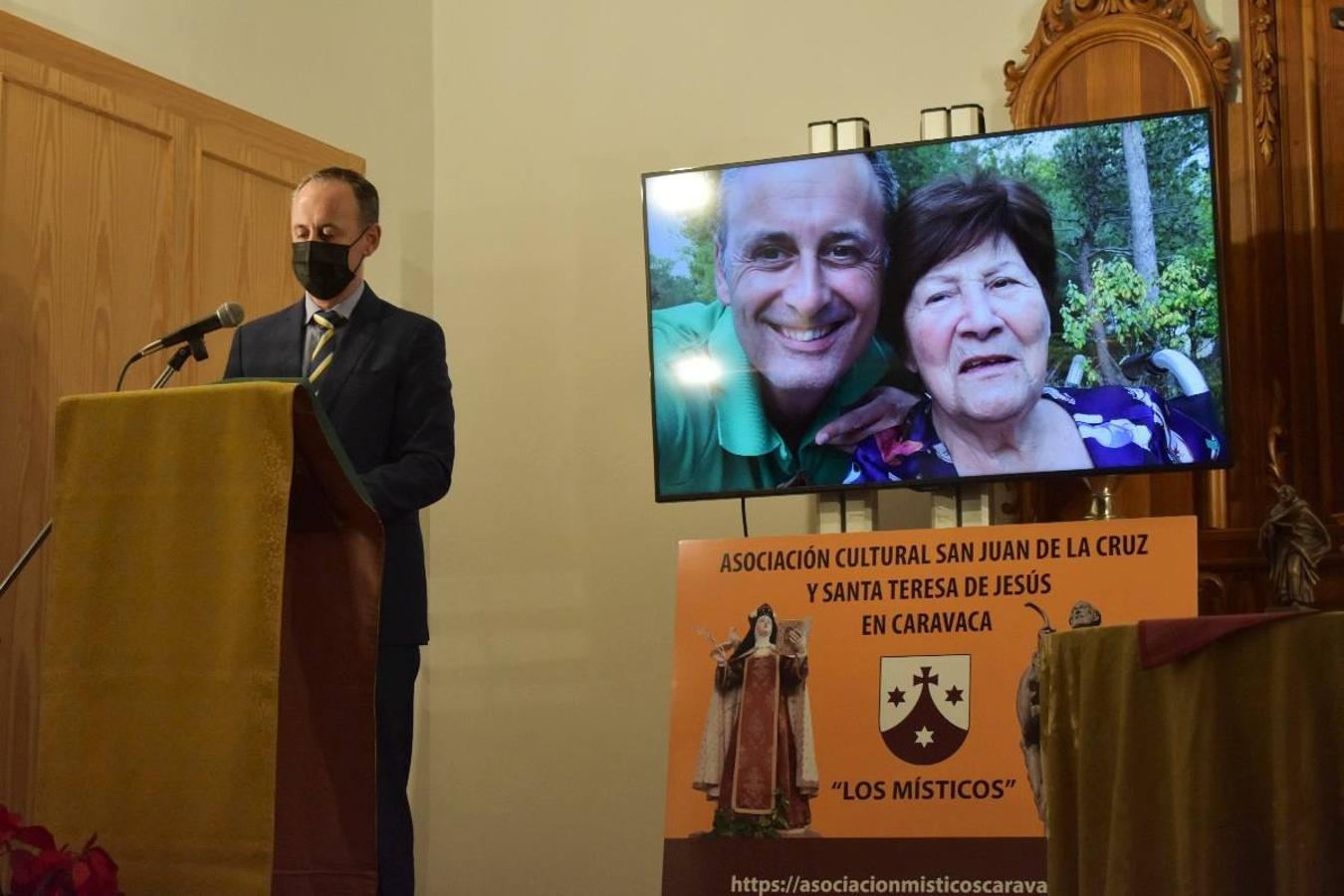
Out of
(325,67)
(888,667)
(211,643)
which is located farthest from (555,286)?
(211,643)

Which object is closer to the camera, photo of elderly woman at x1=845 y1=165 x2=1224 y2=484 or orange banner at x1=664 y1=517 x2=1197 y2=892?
orange banner at x1=664 y1=517 x2=1197 y2=892

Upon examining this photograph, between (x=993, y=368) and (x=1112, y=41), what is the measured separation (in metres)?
1.17

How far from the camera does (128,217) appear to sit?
4.46m

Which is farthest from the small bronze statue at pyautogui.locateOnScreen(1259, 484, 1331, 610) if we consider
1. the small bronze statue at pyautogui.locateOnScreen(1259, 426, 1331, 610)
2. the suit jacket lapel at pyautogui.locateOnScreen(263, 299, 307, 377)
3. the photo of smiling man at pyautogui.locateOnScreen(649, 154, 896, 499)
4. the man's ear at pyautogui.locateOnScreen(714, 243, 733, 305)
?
the suit jacket lapel at pyautogui.locateOnScreen(263, 299, 307, 377)

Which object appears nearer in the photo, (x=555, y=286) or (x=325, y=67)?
(x=325, y=67)

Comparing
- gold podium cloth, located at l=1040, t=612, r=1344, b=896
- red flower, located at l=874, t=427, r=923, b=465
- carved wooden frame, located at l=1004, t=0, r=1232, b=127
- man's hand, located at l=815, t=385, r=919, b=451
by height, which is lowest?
gold podium cloth, located at l=1040, t=612, r=1344, b=896

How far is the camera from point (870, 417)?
454 centimetres

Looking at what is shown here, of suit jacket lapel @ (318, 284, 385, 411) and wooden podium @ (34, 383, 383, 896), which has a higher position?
suit jacket lapel @ (318, 284, 385, 411)

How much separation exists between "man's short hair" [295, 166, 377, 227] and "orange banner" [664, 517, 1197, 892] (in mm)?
1248

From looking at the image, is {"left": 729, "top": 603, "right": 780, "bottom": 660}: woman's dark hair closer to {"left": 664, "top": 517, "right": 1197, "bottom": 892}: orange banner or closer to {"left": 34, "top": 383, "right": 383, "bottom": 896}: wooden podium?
{"left": 664, "top": 517, "right": 1197, "bottom": 892}: orange banner

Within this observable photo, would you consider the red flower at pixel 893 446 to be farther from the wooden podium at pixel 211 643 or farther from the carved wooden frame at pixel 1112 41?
the wooden podium at pixel 211 643

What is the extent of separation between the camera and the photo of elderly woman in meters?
4.30

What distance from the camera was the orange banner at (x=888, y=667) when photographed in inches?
152

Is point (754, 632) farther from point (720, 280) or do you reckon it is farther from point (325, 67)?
point (325, 67)
